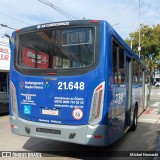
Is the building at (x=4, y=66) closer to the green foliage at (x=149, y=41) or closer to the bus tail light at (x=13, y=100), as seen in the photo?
the bus tail light at (x=13, y=100)

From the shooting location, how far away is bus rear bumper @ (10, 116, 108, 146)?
17.9 ft

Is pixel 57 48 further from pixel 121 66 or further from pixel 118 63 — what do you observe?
pixel 121 66

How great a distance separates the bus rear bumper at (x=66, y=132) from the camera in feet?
17.9

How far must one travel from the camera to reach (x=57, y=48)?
5969 mm

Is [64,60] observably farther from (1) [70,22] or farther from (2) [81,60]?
(1) [70,22]

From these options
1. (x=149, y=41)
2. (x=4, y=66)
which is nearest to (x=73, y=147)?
(x=4, y=66)

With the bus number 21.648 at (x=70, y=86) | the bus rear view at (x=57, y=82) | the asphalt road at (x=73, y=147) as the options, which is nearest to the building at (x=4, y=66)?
the asphalt road at (x=73, y=147)

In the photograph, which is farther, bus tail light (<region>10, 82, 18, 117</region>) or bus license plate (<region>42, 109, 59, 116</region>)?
bus tail light (<region>10, 82, 18, 117</region>)

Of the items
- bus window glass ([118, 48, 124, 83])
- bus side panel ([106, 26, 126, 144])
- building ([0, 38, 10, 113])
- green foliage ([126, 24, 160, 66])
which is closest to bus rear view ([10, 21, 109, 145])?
bus side panel ([106, 26, 126, 144])

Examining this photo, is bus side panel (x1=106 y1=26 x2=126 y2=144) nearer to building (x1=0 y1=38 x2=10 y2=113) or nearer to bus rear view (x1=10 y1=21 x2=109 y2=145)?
bus rear view (x1=10 y1=21 x2=109 y2=145)

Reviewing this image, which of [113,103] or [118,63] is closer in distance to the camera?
[113,103]

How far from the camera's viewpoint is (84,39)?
5.71 metres

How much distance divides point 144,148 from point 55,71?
3276 millimetres

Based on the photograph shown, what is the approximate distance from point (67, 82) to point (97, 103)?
0.75 meters
